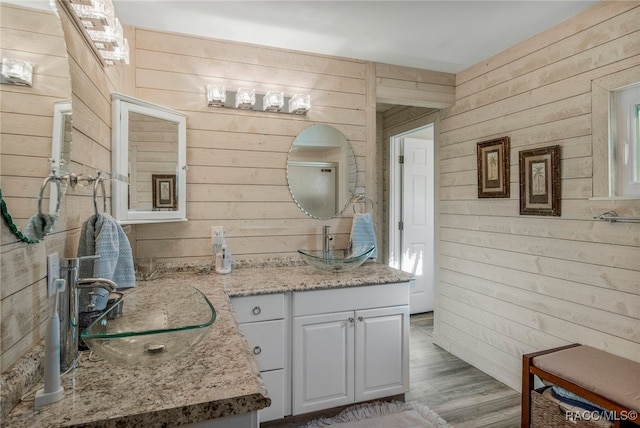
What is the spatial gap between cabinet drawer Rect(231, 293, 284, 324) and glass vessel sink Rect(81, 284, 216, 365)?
39 cm

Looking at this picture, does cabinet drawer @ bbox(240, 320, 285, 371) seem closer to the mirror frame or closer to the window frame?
the mirror frame

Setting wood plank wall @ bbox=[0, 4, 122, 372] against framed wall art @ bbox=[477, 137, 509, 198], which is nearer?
wood plank wall @ bbox=[0, 4, 122, 372]

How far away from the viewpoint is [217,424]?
2.81 feet

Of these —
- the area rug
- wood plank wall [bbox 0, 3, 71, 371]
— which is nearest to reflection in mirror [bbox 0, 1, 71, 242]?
wood plank wall [bbox 0, 3, 71, 371]

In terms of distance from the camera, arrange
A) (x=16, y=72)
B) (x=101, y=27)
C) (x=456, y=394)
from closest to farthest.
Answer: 1. (x=16, y=72)
2. (x=101, y=27)
3. (x=456, y=394)

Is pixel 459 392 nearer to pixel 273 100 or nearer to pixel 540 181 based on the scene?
pixel 540 181

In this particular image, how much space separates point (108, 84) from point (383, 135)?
297 cm

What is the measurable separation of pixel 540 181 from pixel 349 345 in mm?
1596

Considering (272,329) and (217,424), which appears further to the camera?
(272,329)

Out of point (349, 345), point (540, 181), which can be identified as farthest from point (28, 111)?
point (540, 181)

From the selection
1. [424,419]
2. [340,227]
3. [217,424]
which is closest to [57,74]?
[217,424]

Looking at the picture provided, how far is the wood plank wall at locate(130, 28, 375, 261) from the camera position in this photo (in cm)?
228

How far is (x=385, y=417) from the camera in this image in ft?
6.88

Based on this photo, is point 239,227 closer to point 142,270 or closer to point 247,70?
point 142,270
